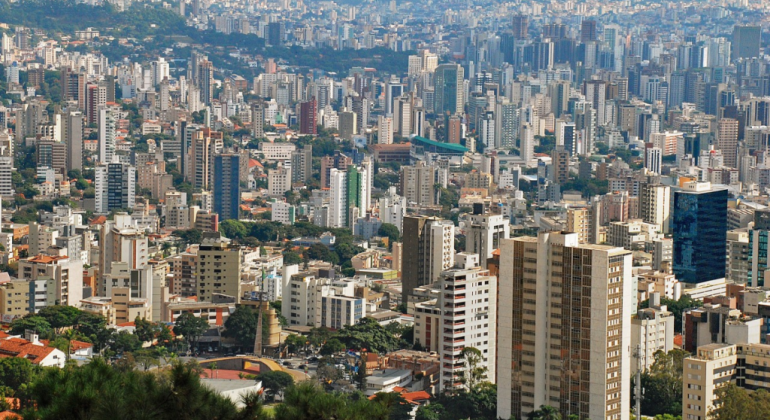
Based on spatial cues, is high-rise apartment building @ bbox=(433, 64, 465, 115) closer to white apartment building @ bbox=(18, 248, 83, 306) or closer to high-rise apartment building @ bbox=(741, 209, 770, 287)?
→ high-rise apartment building @ bbox=(741, 209, 770, 287)

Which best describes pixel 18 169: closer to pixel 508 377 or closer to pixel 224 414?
pixel 508 377

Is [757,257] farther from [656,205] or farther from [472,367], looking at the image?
[472,367]

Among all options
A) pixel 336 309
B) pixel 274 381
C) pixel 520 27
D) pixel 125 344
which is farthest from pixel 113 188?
pixel 520 27

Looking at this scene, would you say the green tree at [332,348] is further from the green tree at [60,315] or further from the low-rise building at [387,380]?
the green tree at [60,315]

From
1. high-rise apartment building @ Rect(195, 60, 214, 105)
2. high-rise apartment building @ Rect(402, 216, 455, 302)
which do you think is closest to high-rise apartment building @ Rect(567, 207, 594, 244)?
high-rise apartment building @ Rect(402, 216, 455, 302)

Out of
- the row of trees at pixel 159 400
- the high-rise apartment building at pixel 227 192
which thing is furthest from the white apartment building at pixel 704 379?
the high-rise apartment building at pixel 227 192

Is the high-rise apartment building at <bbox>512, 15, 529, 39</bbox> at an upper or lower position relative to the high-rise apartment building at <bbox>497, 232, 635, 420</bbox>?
upper
